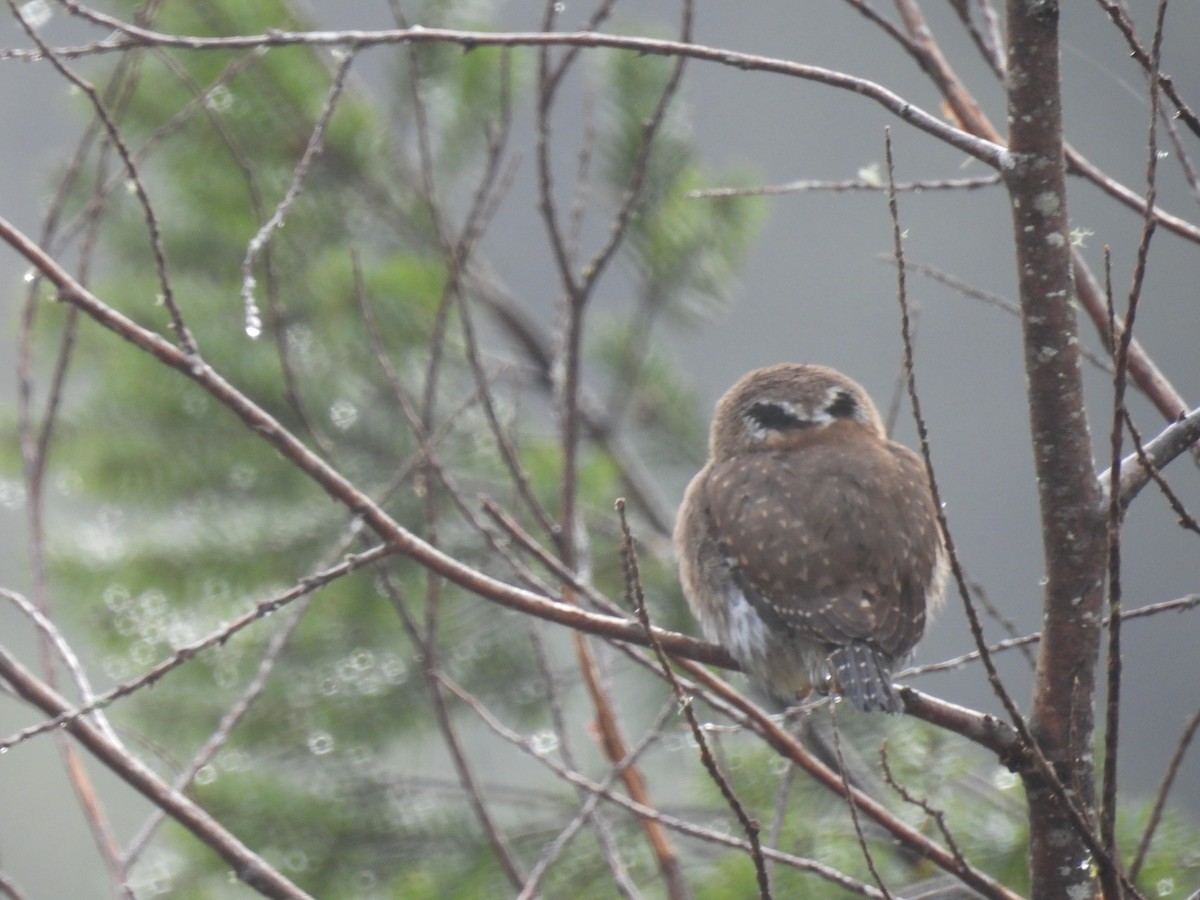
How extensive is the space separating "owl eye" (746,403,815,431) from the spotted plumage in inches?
5.5

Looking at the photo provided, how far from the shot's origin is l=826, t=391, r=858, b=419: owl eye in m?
3.68

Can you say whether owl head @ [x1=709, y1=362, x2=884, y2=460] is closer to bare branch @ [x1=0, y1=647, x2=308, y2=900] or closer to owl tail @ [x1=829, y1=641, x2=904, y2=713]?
owl tail @ [x1=829, y1=641, x2=904, y2=713]

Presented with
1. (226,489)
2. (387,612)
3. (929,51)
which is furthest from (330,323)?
(929,51)

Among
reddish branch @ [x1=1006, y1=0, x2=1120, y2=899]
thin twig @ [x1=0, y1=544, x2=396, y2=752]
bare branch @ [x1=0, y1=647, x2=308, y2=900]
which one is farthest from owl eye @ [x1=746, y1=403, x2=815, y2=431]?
bare branch @ [x1=0, y1=647, x2=308, y2=900]

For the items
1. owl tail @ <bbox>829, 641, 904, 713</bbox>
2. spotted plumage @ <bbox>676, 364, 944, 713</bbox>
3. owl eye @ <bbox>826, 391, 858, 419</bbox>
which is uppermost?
owl eye @ <bbox>826, 391, 858, 419</bbox>

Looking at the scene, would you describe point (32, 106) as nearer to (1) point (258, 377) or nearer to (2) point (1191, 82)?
(1) point (258, 377)

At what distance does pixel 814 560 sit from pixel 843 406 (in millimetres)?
729

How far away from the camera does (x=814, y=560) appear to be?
3.10m

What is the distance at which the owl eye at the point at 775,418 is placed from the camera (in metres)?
3.64

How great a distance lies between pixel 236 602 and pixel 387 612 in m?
0.49

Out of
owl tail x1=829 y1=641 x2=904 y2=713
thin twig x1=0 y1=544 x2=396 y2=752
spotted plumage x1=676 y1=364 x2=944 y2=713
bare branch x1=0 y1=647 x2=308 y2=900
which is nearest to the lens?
thin twig x1=0 y1=544 x2=396 y2=752

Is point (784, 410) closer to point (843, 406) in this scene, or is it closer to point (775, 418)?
point (775, 418)

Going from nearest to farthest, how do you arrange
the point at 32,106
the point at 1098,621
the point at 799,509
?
1. the point at 1098,621
2. the point at 799,509
3. the point at 32,106

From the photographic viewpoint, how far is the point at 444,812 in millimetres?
4398
